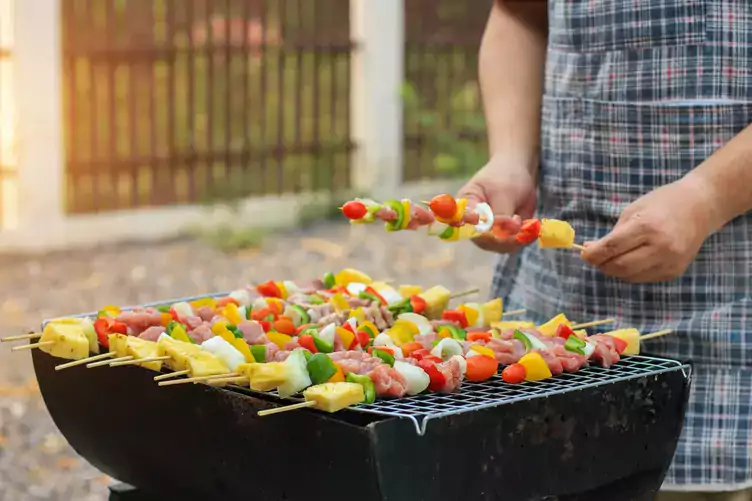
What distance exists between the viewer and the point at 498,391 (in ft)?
7.02

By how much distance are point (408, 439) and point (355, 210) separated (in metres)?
0.58

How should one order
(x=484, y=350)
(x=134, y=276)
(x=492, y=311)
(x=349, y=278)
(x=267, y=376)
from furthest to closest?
(x=134, y=276) < (x=349, y=278) < (x=492, y=311) < (x=484, y=350) < (x=267, y=376)

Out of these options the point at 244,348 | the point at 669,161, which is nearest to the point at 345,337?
the point at 244,348

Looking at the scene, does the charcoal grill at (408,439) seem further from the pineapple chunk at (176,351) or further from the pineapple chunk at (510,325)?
the pineapple chunk at (510,325)

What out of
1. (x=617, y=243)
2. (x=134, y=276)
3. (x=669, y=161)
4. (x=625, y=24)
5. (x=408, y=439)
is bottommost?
(x=134, y=276)

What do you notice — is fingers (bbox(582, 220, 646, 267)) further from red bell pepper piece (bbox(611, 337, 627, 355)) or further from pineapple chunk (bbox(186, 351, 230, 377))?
pineapple chunk (bbox(186, 351, 230, 377))

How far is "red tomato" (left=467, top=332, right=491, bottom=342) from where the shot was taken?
2438 mm

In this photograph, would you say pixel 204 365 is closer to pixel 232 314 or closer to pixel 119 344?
pixel 119 344

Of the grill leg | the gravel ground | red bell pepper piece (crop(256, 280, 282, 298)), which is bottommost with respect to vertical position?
the gravel ground

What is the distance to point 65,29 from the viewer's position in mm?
9188

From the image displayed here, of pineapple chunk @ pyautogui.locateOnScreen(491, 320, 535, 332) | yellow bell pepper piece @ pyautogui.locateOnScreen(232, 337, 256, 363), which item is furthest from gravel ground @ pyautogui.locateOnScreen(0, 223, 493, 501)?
yellow bell pepper piece @ pyautogui.locateOnScreen(232, 337, 256, 363)

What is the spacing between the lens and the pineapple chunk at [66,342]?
2.36 m

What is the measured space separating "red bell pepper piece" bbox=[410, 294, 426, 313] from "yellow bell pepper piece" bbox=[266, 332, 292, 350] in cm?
37

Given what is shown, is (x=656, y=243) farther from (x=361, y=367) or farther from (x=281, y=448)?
(x=281, y=448)
